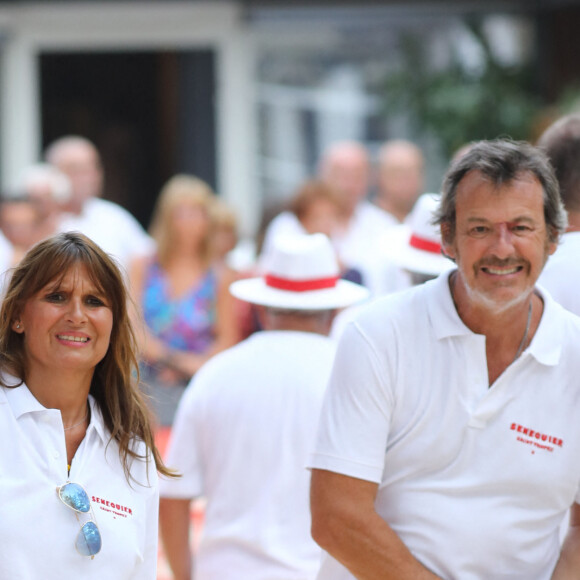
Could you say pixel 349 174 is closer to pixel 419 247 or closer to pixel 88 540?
pixel 419 247

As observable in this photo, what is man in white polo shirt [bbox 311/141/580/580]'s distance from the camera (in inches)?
102

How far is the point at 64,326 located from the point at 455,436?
858 millimetres

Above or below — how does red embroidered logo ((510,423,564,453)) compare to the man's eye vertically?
below

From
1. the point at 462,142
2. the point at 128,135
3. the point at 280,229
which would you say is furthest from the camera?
the point at 128,135

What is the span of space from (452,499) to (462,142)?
26.6 feet

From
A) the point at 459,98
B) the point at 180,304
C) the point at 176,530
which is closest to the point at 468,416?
the point at 176,530

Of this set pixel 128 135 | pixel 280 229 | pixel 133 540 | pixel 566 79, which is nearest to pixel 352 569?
pixel 133 540

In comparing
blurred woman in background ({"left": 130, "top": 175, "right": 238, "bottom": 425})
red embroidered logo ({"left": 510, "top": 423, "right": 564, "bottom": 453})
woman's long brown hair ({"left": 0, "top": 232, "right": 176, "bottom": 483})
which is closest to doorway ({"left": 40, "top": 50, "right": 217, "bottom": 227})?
blurred woman in background ({"left": 130, "top": 175, "right": 238, "bottom": 425})

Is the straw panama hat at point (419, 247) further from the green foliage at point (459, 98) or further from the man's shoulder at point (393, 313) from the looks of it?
the green foliage at point (459, 98)

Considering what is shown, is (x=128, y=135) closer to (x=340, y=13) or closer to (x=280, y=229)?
(x=340, y=13)

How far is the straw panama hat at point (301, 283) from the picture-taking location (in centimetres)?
379

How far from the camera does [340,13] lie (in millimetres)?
10484

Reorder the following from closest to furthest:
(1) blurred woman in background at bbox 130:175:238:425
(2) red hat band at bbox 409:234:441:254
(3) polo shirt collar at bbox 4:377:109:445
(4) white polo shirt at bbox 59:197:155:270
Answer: (3) polo shirt collar at bbox 4:377:109:445 → (2) red hat band at bbox 409:234:441:254 → (1) blurred woman in background at bbox 130:175:238:425 → (4) white polo shirt at bbox 59:197:155:270

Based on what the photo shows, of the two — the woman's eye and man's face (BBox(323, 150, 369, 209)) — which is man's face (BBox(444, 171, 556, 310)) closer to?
the woman's eye
